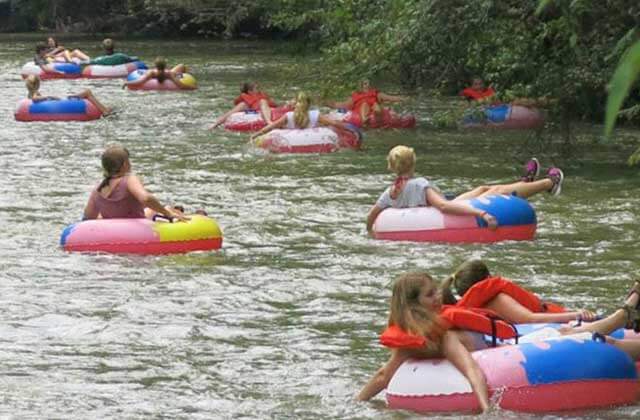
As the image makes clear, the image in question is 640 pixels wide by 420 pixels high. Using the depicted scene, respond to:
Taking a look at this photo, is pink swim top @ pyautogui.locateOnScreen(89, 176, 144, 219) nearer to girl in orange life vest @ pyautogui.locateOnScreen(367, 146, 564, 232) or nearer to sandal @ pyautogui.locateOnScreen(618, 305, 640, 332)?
girl in orange life vest @ pyautogui.locateOnScreen(367, 146, 564, 232)

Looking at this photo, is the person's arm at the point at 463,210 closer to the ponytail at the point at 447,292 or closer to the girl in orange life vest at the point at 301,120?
the ponytail at the point at 447,292

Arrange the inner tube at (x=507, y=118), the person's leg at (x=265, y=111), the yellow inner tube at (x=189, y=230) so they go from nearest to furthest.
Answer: the yellow inner tube at (x=189, y=230) → the inner tube at (x=507, y=118) → the person's leg at (x=265, y=111)

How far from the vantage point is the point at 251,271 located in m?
11.9

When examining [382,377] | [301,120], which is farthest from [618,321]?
[301,120]

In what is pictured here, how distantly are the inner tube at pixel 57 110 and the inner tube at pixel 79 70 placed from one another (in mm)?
8989

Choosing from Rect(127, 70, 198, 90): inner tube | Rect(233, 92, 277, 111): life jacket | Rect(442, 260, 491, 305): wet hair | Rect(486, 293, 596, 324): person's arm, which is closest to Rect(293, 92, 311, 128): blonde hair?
Rect(233, 92, 277, 111): life jacket

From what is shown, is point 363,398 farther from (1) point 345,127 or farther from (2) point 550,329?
(1) point 345,127

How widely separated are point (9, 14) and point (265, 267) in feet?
154

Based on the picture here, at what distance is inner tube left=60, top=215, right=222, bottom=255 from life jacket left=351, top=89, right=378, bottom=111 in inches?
379

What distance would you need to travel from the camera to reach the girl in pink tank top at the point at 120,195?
1194 centimetres

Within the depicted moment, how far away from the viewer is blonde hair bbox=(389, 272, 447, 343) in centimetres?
740

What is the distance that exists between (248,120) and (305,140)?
2.73 m

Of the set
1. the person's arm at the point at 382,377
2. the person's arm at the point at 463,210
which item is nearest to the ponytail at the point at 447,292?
the person's arm at the point at 382,377

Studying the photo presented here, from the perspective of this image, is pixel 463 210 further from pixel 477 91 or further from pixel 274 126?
pixel 477 91
